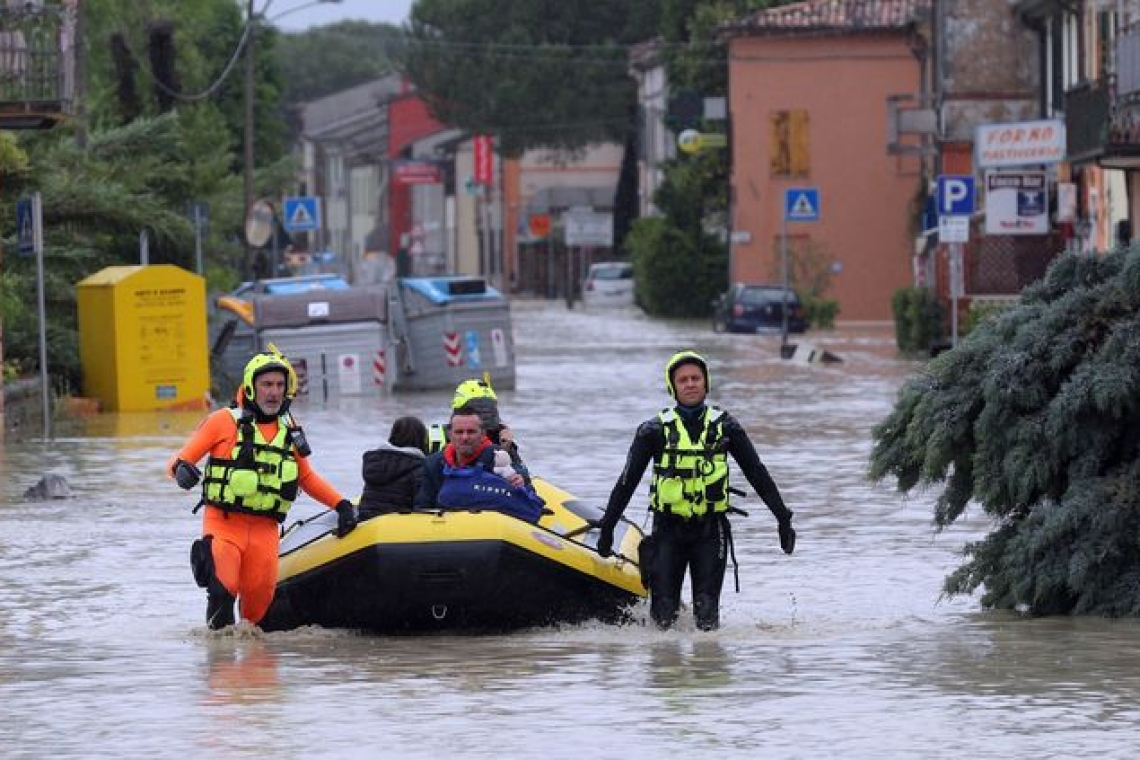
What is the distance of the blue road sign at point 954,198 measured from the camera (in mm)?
43000

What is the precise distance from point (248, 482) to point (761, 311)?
5656cm

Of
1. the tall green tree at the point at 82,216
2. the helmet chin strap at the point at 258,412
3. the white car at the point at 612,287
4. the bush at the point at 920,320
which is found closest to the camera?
the helmet chin strap at the point at 258,412

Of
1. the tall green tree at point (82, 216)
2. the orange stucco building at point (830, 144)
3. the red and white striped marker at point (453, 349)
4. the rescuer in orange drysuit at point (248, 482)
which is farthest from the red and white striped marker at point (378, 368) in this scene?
the orange stucco building at point (830, 144)

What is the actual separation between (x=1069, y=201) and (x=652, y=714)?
41.1m

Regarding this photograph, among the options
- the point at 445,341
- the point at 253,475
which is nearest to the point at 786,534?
the point at 253,475

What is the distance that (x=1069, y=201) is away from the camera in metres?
51.9

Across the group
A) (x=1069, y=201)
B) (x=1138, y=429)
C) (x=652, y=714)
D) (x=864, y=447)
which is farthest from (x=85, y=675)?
(x=1069, y=201)

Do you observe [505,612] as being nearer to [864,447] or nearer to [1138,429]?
[1138,429]

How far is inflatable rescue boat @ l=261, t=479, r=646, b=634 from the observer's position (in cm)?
1430

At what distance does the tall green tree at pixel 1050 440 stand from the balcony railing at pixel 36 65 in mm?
16713

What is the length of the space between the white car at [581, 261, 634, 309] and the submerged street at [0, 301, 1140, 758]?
76.9m

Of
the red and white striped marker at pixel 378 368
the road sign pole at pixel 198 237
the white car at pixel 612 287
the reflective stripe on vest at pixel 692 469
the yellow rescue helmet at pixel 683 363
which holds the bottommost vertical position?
the white car at pixel 612 287

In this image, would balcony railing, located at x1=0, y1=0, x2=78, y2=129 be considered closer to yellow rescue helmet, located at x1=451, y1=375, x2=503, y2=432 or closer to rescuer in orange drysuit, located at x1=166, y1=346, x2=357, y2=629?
yellow rescue helmet, located at x1=451, y1=375, x2=503, y2=432

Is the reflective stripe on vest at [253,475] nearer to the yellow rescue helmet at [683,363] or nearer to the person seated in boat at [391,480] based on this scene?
the person seated in boat at [391,480]
